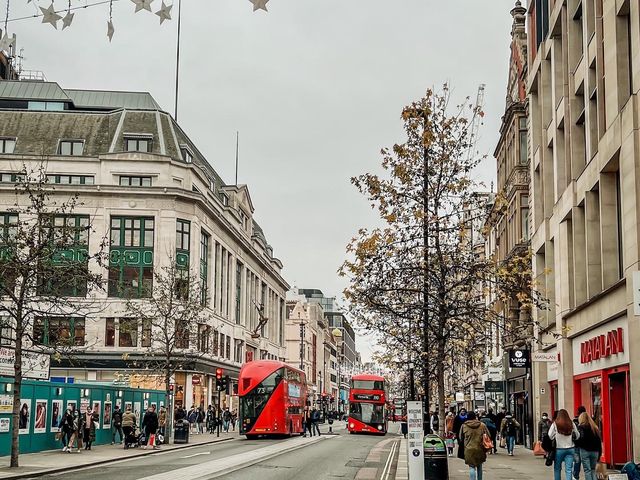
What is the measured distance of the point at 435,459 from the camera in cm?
1911

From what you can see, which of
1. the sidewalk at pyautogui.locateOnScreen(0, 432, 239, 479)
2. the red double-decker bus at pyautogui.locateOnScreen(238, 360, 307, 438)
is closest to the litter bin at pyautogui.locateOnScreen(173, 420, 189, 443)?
the red double-decker bus at pyautogui.locateOnScreen(238, 360, 307, 438)

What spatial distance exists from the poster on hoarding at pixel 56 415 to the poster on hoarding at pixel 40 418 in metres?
0.56

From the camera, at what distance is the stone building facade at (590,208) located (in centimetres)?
2253

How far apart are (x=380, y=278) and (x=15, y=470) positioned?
11.0m

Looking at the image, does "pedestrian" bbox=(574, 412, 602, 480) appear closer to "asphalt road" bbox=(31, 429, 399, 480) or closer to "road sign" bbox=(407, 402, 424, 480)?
"road sign" bbox=(407, 402, 424, 480)

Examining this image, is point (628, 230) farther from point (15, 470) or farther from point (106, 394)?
point (106, 394)

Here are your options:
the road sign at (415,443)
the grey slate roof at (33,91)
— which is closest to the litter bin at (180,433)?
the road sign at (415,443)

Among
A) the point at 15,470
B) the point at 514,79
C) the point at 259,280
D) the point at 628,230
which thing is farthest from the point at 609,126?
the point at 259,280

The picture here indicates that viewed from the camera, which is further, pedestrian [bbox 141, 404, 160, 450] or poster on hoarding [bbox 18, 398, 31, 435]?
pedestrian [bbox 141, 404, 160, 450]

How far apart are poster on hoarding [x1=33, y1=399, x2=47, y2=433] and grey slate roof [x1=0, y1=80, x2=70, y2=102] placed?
166 ft

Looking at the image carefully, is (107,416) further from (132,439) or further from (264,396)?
(264,396)

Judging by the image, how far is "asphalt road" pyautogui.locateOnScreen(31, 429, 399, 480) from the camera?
2353cm

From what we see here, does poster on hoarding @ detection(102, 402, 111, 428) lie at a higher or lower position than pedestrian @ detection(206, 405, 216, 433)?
higher

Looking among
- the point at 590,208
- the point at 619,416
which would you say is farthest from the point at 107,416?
the point at 619,416
